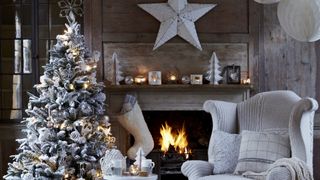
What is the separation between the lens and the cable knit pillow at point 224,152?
4.75 meters

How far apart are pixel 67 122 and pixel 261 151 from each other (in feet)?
6.21

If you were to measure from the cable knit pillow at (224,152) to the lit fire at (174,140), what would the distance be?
1.44 m

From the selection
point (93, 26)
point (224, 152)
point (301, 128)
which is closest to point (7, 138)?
point (93, 26)

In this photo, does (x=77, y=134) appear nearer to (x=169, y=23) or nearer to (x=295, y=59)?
(x=169, y=23)

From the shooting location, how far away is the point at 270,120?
498cm

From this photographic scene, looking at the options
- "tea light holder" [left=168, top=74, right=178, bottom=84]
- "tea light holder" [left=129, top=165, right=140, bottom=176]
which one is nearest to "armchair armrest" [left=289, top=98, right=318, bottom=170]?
"tea light holder" [left=129, top=165, right=140, bottom=176]

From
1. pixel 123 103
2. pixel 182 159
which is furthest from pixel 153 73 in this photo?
pixel 182 159

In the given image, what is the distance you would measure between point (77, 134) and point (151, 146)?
1.16m

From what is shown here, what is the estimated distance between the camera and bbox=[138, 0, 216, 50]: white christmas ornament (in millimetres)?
6168

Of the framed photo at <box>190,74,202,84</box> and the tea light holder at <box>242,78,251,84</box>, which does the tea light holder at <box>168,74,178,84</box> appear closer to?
the framed photo at <box>190,74,202,84</box>

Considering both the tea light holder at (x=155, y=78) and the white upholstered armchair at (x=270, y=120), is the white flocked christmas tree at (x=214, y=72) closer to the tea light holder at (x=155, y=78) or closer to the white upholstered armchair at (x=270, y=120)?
the tea light holder at (x=155, y=78)

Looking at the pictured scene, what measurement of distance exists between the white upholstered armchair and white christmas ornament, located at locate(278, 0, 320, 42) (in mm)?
759

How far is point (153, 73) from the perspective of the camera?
6.11 m

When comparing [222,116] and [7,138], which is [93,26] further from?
[222,116]
